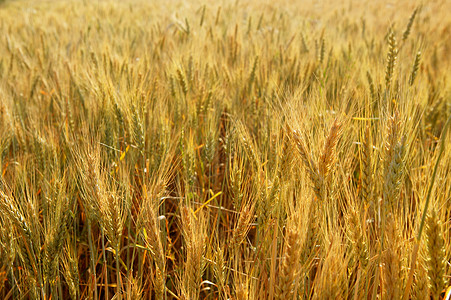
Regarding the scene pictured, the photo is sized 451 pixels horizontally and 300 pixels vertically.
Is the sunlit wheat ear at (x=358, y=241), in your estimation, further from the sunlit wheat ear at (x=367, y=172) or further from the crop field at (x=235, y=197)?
the sunlit wheat ear at (x=367, y=172)

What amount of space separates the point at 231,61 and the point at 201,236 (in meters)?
1.81

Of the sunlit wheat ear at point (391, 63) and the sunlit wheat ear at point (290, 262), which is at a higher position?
the sunlit wheat ear at point (391, 63)

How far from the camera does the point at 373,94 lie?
5.44 ft

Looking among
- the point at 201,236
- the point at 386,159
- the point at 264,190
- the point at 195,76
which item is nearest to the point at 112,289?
the point at 201,236

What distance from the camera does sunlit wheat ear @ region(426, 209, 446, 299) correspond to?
720 mm

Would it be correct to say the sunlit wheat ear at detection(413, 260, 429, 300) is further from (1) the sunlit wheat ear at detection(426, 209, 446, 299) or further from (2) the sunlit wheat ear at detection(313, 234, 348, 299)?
(2) the sunlit wheat ear at detection(313, 234, 348, 299)

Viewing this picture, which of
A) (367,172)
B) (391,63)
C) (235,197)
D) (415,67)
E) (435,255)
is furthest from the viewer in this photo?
(415,67)

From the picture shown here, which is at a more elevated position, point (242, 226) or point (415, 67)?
point (415, 67)

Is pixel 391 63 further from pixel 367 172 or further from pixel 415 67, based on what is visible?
pixel 367 172

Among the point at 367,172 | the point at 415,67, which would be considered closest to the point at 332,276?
the point at 367,172

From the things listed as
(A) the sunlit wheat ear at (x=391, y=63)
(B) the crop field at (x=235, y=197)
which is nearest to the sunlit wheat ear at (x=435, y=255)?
(B) the crop field at (x=235, y=197)

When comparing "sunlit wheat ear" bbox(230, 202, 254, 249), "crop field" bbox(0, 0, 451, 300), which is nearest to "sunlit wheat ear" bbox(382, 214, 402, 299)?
"crop field" bbox(0, 0, 451, 300)

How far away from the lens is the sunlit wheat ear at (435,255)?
2.36 feet

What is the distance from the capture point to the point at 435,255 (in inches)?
28.5
